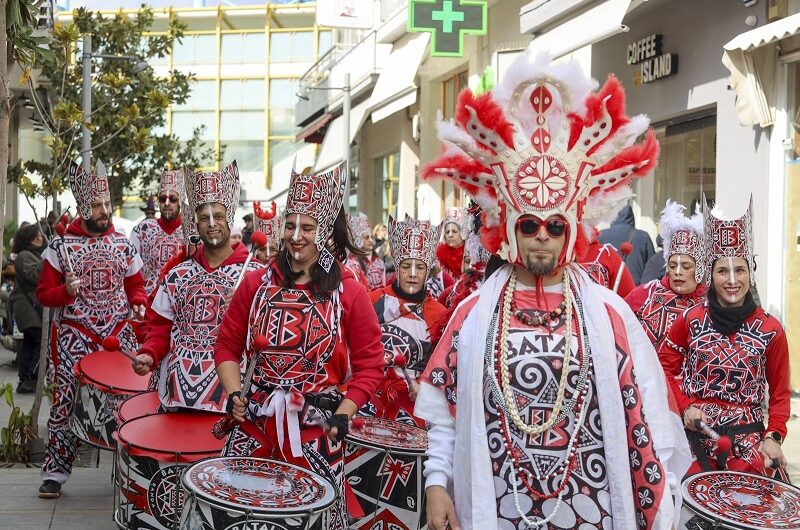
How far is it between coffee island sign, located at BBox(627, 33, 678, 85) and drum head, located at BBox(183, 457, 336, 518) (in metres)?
10.4

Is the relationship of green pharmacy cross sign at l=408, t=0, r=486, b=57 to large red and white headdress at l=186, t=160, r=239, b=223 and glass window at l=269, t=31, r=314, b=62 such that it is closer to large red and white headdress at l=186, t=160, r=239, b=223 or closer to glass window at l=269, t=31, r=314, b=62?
large red and white headdress at l=186, t=160, r=239, b=223

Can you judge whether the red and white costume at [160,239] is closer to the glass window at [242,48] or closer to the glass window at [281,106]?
the glass window at [281,106]

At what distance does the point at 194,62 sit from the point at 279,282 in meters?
55.4

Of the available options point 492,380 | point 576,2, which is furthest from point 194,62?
point 492,380

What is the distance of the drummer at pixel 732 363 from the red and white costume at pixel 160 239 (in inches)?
237

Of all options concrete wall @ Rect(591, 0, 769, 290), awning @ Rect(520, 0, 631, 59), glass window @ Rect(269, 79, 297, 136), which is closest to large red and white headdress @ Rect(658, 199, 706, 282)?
concrete wall @ Rect(591, 0, 769, 290)

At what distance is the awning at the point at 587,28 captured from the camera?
13602 millimetres

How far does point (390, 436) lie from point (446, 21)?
14.7m

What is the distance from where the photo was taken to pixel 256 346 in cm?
525

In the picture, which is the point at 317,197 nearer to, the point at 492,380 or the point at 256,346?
the point at 256,346

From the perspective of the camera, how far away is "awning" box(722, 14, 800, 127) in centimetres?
1189

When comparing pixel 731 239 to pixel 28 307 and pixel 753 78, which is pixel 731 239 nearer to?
pixel 753 78

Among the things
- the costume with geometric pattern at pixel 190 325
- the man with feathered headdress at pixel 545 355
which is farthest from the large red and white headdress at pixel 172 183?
the man with feathered headdress at pixel 545 355

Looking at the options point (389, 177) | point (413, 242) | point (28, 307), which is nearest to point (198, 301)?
point (413, 242)
